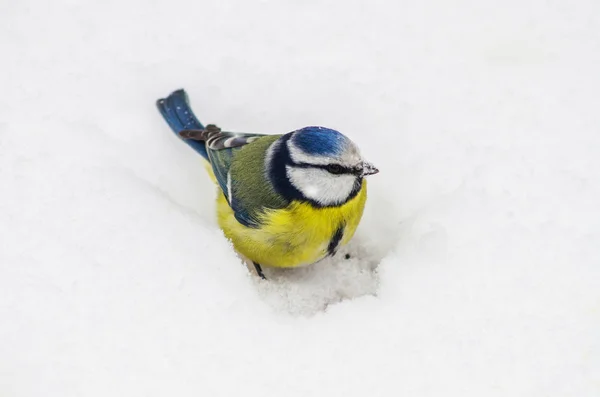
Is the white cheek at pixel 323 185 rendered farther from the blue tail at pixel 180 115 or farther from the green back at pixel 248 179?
the blue tail at pixel 180 115

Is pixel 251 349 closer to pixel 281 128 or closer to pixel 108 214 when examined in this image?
pixel 108 214

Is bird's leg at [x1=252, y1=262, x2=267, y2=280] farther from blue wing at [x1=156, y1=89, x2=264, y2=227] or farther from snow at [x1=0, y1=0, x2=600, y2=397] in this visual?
blue wing at [x1=156, y1=89, x2=264, y2=227]

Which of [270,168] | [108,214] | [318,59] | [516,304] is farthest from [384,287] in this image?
[318,59]

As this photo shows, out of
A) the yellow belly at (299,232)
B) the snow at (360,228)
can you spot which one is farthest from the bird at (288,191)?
the snow at (360,228)

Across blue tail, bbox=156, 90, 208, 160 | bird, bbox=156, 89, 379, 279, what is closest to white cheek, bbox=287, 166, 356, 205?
bird, bbox=156, 89, 379, 279

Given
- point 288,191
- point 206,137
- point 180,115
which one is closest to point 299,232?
point 288,191

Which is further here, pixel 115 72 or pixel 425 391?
pixel 115 72

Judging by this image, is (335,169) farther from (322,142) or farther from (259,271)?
(259,271)

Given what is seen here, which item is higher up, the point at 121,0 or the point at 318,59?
the point at 121,0
